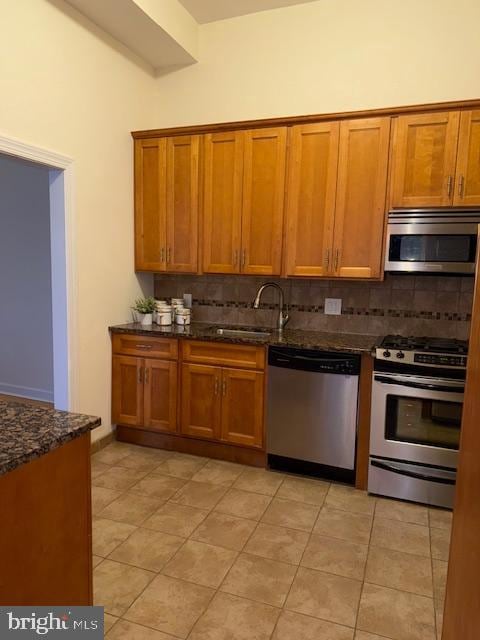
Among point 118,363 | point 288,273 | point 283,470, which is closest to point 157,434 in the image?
point 118,363

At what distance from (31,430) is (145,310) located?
2240 mm

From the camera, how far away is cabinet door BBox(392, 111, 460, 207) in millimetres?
2625

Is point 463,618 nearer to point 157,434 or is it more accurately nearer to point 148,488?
point 148,488

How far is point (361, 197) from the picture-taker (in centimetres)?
285

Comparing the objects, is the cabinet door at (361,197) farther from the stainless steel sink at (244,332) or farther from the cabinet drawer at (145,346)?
the cabinet drawer at (145,346)

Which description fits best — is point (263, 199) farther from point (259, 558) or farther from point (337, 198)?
point (259, 558)

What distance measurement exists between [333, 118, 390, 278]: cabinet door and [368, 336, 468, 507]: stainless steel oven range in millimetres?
605

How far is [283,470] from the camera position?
2982 millimetres

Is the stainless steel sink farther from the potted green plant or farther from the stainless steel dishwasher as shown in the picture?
the potted green plant

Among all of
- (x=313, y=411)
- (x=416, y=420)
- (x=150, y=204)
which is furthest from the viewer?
(x=150, y=204)

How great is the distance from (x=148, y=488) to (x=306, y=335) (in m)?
1.48

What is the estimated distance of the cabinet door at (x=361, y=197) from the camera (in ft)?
9.12

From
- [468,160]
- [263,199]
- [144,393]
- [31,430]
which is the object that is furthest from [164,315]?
[468,160]

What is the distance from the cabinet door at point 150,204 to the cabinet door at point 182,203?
0.06 meters
